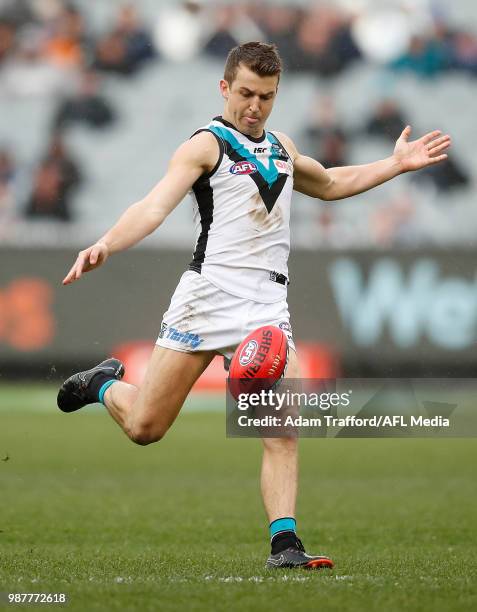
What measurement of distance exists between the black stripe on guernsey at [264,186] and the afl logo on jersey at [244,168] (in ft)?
0.05

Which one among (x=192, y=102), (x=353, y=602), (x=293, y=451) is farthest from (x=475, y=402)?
(x=353, y=602)

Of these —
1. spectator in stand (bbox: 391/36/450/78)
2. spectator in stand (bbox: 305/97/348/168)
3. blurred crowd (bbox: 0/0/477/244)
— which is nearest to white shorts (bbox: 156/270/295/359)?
spectator in stand (bbox: 305/97/348/168)

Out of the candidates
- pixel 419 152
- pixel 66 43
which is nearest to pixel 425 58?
pixel 66 43

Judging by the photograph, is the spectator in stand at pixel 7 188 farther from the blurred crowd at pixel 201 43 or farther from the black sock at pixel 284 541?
the black sock at pixel 284 541

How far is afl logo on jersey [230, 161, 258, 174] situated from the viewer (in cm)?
543

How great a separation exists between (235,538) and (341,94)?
12589 mm

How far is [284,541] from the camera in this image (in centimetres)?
520

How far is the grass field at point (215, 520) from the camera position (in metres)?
4.56

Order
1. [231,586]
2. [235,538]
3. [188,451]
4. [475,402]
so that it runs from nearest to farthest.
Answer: [231,586]
[235,538]
[188,451]
[475,402]

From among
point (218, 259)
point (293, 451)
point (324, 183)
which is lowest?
point (293, 451)

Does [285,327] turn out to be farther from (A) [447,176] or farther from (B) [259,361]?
(A) [447,176]

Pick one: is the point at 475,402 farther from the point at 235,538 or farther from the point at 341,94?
the point at 235,538

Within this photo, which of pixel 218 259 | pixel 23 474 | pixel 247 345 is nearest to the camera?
pixel 247 345

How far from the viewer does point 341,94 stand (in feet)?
60.2
